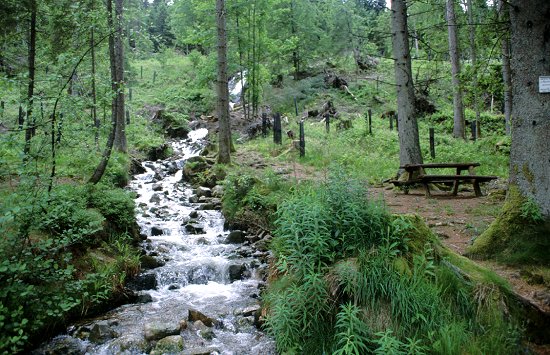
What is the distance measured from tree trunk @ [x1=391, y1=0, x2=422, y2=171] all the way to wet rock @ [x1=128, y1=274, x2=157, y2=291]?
7107mm

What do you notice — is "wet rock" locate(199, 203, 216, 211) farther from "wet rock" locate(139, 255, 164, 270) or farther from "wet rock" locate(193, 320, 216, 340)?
"wet rock" locate(193, 320, 216, 340)

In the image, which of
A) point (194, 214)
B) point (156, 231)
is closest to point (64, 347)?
point (156, 231)

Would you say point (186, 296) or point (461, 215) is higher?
point (461, 215)

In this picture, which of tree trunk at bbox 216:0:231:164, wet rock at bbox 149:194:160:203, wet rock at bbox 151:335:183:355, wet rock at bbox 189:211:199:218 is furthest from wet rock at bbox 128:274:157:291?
tree trunk at bbox 216:0:231:164

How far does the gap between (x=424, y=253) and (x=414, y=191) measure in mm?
6167

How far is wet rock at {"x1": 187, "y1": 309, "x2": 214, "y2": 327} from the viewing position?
5.91m

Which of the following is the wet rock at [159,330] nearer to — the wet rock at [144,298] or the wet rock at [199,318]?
the wet rock at [199,318]

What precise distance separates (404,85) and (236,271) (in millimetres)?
6478

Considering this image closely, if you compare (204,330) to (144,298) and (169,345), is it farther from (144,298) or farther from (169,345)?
(144,298)

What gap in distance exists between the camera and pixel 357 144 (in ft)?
57.7

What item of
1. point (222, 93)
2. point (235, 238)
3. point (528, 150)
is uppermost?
point (222, 93)

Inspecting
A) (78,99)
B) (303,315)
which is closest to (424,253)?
(303,315)

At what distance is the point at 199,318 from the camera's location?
5.98m

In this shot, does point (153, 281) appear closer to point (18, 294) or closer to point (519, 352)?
point (18, 294)
